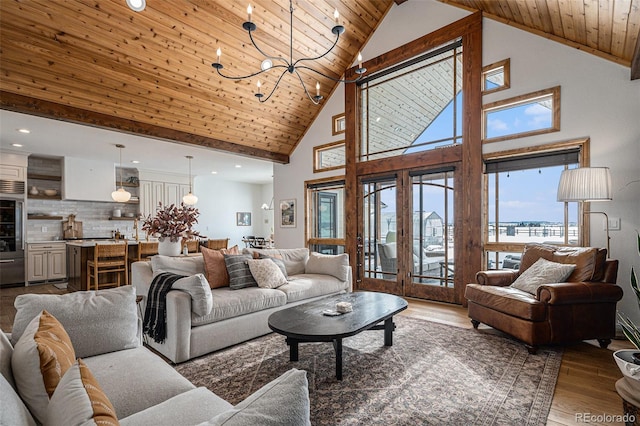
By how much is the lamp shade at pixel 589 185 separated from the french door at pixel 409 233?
1572 mm

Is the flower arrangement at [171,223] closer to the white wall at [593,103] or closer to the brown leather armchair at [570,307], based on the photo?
the brown leather armchair at [570,307]

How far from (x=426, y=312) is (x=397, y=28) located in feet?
14.9

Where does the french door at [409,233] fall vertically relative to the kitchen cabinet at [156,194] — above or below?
below

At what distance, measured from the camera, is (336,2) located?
477 centimetres

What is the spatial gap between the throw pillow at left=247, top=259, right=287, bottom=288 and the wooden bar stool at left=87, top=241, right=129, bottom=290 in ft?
10.0

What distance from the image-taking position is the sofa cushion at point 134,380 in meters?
1.33

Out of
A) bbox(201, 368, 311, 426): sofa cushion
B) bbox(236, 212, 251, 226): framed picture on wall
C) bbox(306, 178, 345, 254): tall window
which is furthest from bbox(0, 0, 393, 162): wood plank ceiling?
bbox(236, 212, 251, 226): framed picture on wall

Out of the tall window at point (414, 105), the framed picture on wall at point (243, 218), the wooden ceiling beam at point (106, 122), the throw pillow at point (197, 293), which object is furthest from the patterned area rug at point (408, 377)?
the framed picture on wall at point (243, 218)

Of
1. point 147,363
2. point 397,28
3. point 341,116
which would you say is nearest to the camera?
point 147,363

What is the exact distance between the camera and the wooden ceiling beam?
12.8 ft

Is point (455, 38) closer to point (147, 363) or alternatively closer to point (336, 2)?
point (336, 2)

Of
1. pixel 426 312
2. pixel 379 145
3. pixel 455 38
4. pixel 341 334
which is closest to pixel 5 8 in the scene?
pixel 341 334

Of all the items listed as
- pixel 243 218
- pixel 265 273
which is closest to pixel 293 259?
pixel 265 273

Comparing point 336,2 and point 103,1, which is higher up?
point 336,2
